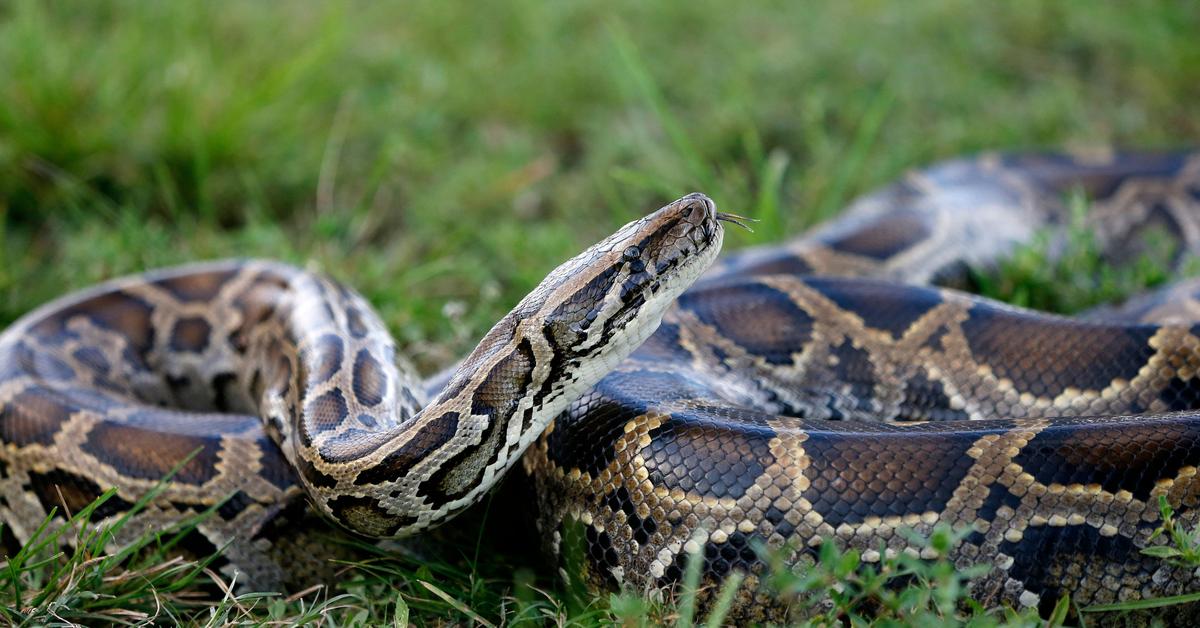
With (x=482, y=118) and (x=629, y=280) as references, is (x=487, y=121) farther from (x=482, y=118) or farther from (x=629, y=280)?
(x=629, y=280)

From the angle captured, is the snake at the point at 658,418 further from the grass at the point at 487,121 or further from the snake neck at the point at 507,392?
the grass at the point at 487,121

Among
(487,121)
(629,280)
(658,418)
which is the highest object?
(487,121)

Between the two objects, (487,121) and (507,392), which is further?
(487,121)

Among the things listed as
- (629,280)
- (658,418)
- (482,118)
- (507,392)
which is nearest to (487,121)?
(482,118)

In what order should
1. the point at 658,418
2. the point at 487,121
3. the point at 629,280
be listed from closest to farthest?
the point at 658,418 → the point at 629,280 → the point at 487,121

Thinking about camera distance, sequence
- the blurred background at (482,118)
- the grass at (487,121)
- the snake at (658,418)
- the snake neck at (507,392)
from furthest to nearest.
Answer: the blurred background at (482,118), the grass at (487,121), the snake neck at (507,392), the snake at (658,418)

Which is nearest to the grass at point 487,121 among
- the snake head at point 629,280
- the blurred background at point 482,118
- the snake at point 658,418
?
the blurred background at point 482,118
